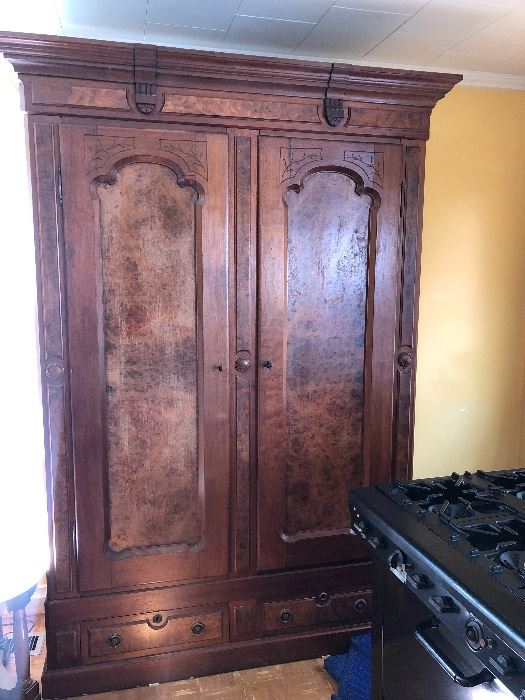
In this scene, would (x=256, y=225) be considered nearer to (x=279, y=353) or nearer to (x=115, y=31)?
(x=279, y=353)

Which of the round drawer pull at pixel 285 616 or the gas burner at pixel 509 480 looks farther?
the round drawer pull at pixel 285 616

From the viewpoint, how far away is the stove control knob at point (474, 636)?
1092mm

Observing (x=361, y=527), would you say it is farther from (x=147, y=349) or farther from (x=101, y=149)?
(x=101, y=149)

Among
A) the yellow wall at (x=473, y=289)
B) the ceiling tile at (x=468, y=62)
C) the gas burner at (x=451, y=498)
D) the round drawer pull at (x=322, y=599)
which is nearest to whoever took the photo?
the gas burner at (x=451, y=498)

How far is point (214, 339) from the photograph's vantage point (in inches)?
76.7

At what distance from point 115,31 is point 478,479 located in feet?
6.81

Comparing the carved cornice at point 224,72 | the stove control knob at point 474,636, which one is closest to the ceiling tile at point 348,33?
the carved cornice at point 224,72

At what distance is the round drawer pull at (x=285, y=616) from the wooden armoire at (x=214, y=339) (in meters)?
0.01

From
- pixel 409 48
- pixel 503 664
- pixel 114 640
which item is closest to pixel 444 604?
pixel 503 664

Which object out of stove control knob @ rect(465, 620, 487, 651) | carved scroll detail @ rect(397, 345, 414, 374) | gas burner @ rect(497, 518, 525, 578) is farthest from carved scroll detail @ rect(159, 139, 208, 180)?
stove control knob @ rect(465, 620, 487, 651)

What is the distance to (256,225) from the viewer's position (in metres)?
1.95

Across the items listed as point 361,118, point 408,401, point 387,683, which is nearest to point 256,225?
point 361,118

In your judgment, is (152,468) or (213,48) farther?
(213,48)

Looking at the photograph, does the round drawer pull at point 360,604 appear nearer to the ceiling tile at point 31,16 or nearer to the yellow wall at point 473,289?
the yellow wall at point 473,289
